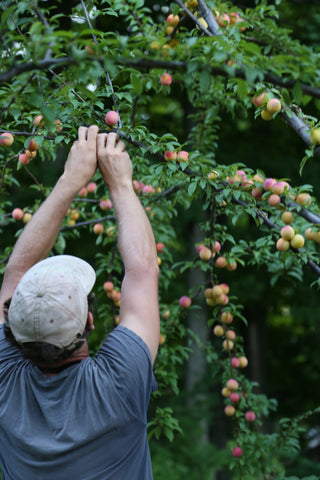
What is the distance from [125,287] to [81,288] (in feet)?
0.46

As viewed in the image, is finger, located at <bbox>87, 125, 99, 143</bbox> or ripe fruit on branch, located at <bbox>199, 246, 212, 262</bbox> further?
ripe fruit on branch, located at <bbox>199, 246, 212, 262</bbox>

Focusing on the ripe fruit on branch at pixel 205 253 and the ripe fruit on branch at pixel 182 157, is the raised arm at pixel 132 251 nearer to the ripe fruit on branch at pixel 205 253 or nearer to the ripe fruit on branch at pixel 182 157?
the ripe fruit on branch at pixel 182 157

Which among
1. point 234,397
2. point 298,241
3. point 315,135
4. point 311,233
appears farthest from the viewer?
point 234,397

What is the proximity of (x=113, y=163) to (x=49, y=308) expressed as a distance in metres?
0.60

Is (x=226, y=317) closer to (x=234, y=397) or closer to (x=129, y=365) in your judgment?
(x=234, y=397)

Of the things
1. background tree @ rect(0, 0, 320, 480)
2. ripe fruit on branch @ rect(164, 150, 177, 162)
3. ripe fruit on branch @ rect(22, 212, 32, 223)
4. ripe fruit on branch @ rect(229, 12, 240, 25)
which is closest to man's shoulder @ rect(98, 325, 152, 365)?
background tree @ rect(0, 0, 320, 480)

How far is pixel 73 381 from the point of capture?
1444mm

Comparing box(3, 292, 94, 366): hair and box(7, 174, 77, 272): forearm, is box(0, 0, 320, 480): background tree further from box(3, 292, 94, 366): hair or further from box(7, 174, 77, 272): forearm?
box(3, 292, 94, 366): hair

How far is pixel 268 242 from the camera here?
99.1 inches

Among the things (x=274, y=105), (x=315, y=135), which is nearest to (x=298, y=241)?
(x=315, y=135)

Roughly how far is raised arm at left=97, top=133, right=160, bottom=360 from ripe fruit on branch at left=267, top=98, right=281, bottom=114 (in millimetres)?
739

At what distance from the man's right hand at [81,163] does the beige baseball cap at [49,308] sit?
42cm

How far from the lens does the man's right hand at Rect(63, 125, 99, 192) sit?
1.80 meters

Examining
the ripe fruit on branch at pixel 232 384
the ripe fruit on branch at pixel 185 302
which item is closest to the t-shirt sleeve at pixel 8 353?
the ripe fruit on branch at pixel 185 302
